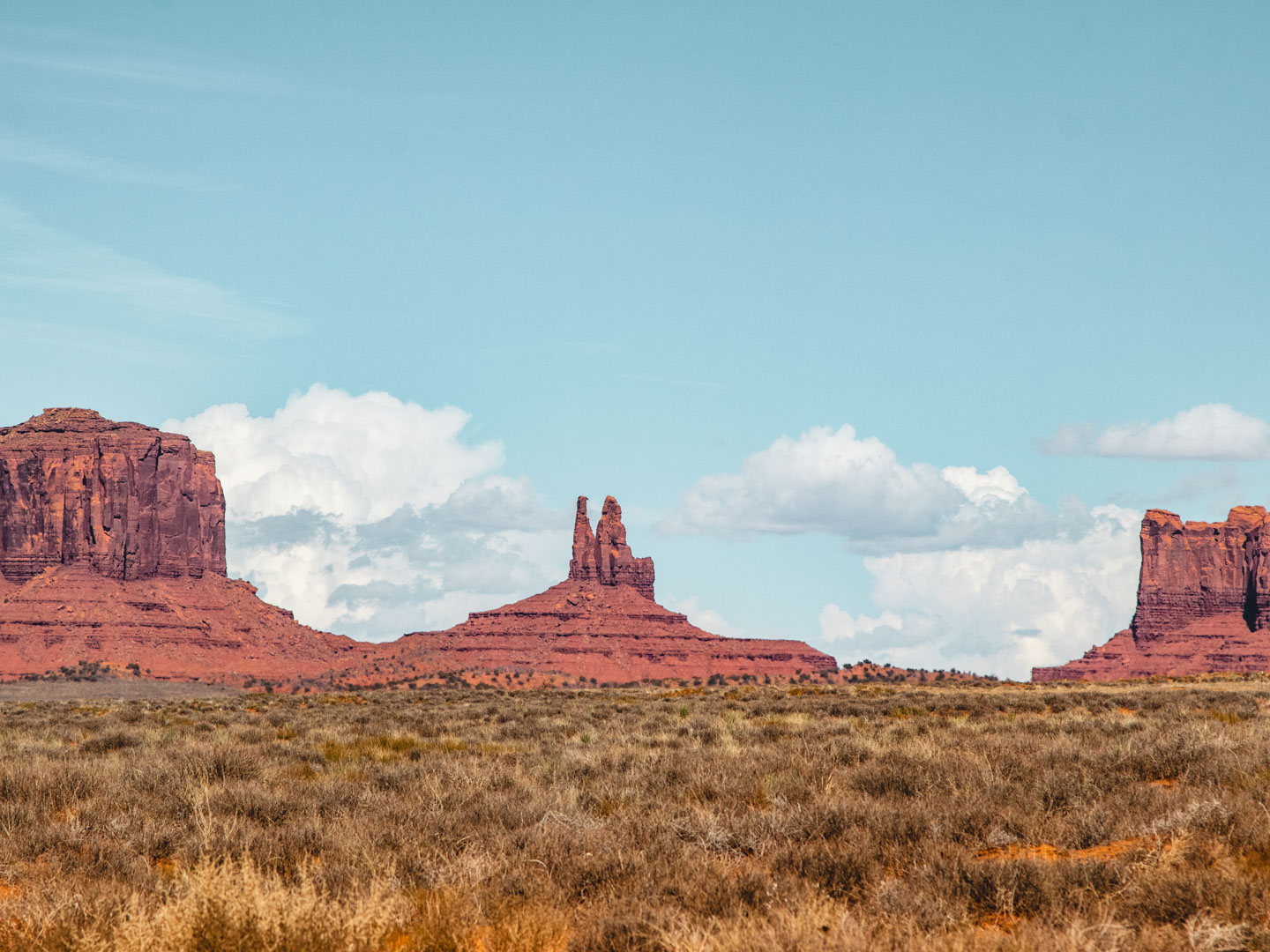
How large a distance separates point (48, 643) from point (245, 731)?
10953cm

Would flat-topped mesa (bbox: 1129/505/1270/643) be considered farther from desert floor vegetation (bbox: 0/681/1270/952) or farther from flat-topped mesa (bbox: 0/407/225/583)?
desert floor vegetation (bbox: 0/681/1270/952)

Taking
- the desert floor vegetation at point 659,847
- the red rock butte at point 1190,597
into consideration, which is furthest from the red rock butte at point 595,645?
the desert floor vegetation at point 659,847

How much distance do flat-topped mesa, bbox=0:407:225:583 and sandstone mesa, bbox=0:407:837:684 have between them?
169 mm

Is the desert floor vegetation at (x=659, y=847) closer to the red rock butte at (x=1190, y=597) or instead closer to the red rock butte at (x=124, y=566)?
the red rock butte at (x=124, y=566)

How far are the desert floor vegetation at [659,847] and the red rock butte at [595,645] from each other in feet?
387

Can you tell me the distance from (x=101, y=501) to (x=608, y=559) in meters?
63.2

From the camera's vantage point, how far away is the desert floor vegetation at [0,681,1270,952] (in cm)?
664

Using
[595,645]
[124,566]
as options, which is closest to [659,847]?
[595,645]

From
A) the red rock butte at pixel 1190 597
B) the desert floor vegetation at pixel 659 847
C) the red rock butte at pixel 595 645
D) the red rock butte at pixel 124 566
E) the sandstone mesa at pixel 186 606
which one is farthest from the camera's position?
the red rock butte at pixel 1190 597

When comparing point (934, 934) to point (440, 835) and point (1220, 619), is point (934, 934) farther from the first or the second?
point (1220, 619)

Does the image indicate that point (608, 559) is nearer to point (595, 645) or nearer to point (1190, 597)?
point (595, 645)

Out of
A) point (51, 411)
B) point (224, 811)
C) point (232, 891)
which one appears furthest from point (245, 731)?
point (51, 411)

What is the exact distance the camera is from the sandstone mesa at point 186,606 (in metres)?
126

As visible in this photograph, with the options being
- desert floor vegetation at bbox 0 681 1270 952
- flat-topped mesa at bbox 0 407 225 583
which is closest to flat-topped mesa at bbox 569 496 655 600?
flat-topped mesa at bbox 0 407 225 583
